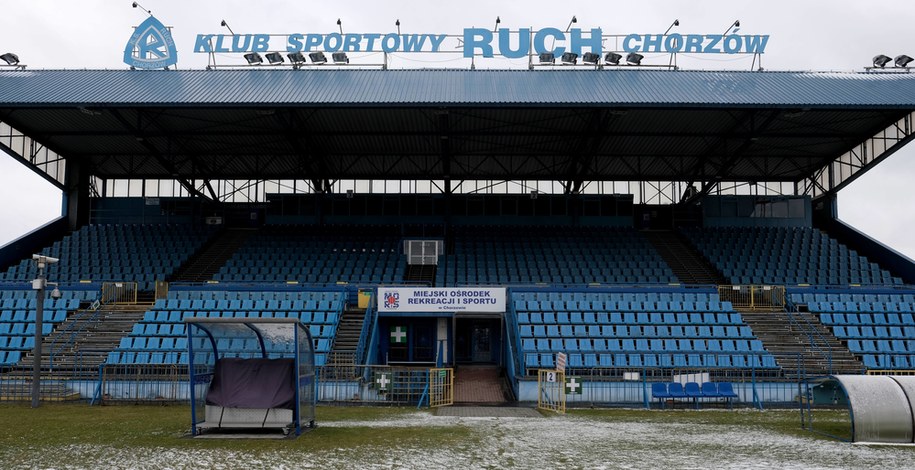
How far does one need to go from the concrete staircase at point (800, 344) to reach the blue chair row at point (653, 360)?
4.16 feet

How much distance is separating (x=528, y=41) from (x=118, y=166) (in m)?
27.1

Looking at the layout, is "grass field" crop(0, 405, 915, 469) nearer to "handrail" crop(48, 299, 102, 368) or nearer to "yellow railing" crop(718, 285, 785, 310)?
"handrail" crop(48, 299, 102, 368)

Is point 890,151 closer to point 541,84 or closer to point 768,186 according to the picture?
point 768,186

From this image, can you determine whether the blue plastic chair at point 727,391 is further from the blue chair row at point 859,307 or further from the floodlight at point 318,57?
the floodlight at point 318,57

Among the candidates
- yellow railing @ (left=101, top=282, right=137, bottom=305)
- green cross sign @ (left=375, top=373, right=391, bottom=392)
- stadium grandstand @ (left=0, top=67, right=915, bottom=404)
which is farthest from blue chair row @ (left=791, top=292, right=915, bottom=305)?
yellow railing @ (left=101, top=282, right=137, bottom=305)

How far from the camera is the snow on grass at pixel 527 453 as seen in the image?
526 inches

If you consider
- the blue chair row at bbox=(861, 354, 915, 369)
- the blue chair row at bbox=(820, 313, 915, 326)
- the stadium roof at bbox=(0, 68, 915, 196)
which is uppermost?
the stadium roof at bbox=(0, 68, 915, 196)

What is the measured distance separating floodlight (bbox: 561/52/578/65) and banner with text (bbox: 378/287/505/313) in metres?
14.6

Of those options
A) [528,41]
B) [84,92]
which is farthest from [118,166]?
[528,41]

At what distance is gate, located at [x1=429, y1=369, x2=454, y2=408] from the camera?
24.1 metres

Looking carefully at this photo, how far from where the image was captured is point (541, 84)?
36125 millimetres

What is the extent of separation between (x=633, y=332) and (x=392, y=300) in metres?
9.92

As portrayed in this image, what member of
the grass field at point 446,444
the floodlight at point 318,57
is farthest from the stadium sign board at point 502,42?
the grass field at point 446,444

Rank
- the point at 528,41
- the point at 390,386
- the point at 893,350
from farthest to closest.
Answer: the point at 528,41 < the point at 893,350 < the point at 390,386
